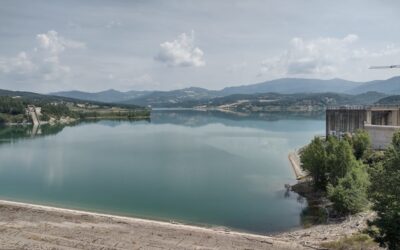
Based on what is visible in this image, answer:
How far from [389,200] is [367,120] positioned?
3740 centimetres

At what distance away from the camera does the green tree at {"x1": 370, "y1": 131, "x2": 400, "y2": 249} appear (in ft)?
50.9

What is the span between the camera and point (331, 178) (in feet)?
112

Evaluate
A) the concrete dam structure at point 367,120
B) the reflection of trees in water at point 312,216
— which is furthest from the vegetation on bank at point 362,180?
the concrete dam structure at point 367,120

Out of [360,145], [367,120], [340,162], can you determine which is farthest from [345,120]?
[340,162]

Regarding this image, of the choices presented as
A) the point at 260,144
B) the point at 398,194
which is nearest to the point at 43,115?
the point at 260,144

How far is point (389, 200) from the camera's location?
16.0 m

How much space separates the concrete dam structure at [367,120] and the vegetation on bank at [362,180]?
8.85ft

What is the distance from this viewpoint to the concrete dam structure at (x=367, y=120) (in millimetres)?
45544

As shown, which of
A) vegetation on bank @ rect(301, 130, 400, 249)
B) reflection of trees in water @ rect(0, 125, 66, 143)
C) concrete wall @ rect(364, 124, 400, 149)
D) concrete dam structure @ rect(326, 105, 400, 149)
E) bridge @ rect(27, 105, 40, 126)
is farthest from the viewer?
bridge @ rect(27, 105, 40, 126)

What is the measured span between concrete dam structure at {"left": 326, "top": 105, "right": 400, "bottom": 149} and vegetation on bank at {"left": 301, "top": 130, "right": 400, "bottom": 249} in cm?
270

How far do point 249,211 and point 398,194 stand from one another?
56.8ft

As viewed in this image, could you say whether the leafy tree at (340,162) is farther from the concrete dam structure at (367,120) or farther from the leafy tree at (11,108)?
the leafy tree at (11,108)

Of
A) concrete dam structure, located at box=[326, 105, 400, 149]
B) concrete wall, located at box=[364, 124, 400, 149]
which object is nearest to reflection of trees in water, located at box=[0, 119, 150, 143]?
concrete dam structure, located at box=[326, 105, 400, 149]

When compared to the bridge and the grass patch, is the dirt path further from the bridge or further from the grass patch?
the bridge
